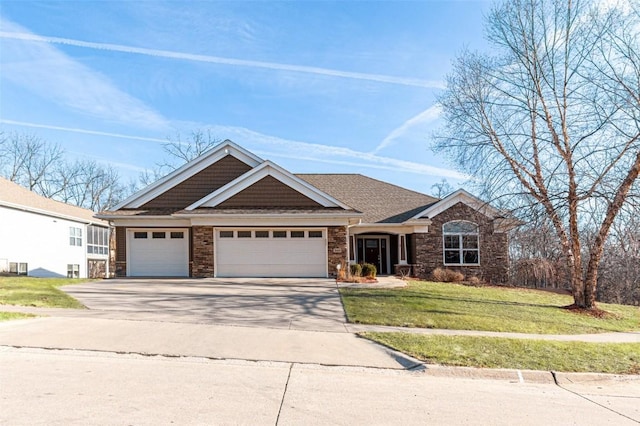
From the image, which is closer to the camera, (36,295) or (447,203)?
(36,295)

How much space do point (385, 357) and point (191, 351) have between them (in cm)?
331

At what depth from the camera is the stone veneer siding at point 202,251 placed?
66.8 ft

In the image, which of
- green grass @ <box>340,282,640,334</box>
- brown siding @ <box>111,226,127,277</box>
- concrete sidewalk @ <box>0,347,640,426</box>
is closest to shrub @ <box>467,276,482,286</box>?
green grass @ <box>340,282,640,334</box>

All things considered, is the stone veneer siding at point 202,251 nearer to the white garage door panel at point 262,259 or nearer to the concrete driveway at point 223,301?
Answer: the white garage door panel at point 262,259

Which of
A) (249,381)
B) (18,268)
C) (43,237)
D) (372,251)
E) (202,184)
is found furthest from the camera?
(43,237)

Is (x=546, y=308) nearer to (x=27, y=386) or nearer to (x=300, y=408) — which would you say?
(x=300, y=408)

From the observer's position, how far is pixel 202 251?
20.4 m

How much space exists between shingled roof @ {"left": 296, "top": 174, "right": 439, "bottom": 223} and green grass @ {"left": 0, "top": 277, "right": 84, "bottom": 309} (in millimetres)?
14922

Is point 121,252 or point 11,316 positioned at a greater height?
point 121,252

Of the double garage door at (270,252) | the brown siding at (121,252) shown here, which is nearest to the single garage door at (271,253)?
the double garage door at (270,252)

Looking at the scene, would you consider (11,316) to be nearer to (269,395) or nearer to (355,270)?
(269,395)

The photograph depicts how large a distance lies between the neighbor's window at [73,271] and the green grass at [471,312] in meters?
23.8

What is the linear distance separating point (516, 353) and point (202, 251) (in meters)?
15.0

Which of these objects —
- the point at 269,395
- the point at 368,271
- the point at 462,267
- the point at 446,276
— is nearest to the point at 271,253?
the point at 368,271
